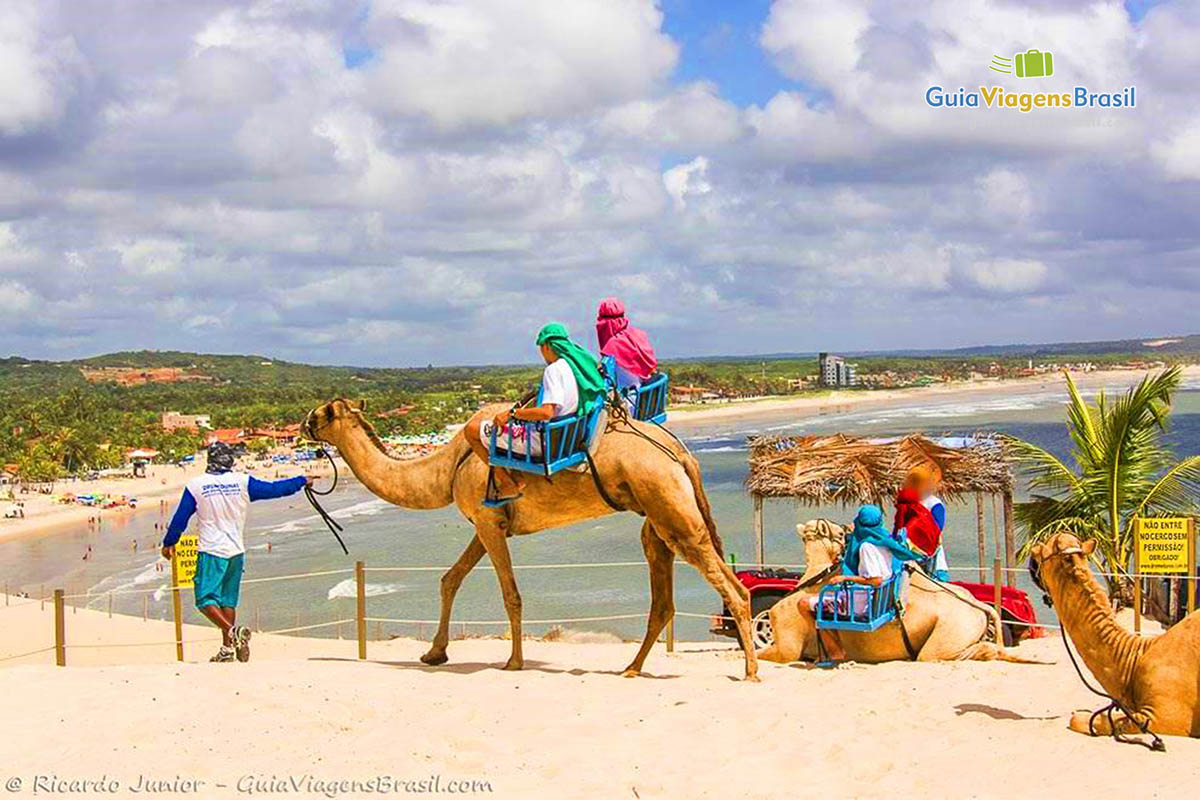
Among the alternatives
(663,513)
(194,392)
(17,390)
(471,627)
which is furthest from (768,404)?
(663,513)

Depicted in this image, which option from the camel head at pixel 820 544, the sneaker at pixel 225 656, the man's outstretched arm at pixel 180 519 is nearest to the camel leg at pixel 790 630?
the camel head at pixel 820 544

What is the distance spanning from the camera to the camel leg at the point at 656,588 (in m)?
9.43

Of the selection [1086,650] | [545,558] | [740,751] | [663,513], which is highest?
[663,513]

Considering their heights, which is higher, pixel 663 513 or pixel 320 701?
pixel 663 513

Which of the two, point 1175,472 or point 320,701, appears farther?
point 1175,472

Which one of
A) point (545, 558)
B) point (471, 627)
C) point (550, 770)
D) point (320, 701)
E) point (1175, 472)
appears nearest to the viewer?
point (550, 770)

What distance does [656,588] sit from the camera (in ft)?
31.8

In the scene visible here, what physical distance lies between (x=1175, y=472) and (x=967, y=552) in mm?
22349

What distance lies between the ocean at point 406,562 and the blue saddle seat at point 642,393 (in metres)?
3.66

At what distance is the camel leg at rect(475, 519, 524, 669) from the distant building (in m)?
113

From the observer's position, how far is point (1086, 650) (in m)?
6.50

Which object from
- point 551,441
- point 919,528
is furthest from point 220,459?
point 919,528

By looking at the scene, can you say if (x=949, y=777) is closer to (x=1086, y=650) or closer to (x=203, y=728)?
(x=1086, y=650)

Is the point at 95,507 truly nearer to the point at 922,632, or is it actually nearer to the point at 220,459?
the point at 220,459
